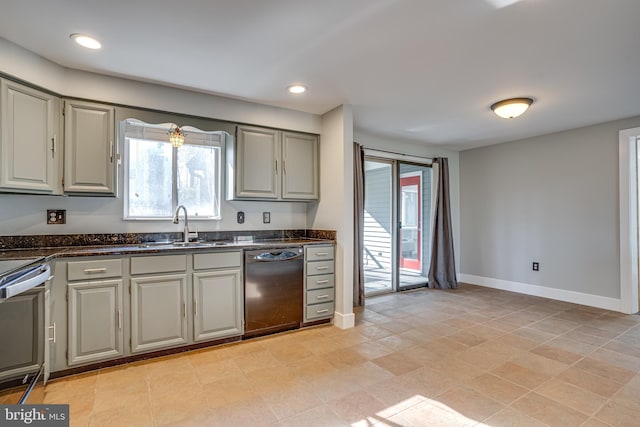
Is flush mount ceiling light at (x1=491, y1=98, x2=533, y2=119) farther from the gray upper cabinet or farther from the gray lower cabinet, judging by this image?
the gray lower cabinet

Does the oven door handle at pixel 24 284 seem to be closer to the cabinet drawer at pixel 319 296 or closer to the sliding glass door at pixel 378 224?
the cabinet drawer at pixel 319 296

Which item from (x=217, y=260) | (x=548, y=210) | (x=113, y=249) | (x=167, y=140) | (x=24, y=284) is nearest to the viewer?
(x=24, y=284)

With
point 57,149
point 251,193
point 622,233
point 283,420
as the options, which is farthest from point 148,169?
point 622,233

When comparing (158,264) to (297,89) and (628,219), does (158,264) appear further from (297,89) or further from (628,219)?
(628,219)

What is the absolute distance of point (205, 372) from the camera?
243cm

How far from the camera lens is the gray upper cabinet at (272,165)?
11.1 feet

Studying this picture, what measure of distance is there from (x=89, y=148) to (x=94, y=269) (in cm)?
105

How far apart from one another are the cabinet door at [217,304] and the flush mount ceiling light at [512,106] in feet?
10.5

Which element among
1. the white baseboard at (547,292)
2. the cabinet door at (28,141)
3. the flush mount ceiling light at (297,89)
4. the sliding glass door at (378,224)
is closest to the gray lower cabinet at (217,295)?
the cabinet door at (28,141)

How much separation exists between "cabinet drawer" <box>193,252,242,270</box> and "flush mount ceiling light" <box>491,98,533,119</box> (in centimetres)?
310

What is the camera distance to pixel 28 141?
2410 millimetres

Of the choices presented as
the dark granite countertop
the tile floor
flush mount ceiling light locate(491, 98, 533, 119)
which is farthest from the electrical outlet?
flush mount ceiling light locate(491, 98, 533, 119)

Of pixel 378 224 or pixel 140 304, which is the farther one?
pixel 378 224

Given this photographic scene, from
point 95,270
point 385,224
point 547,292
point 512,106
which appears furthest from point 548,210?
point 95,270
